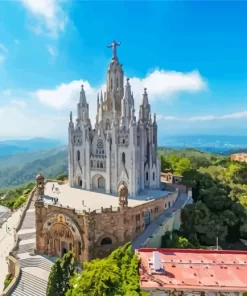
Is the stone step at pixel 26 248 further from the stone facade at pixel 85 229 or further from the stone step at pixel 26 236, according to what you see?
the stone step at pixel 26 236

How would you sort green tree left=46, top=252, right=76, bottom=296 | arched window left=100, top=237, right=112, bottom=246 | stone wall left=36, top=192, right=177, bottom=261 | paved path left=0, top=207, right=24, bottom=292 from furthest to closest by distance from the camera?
paved path left=0, top=207, right=24, bottom=292 → arched window left=100, top=237, right=112, bottom=246 → stone wall left=36, top=192, right=177, bottom=261 → green tree left=46, top=252, right=76, bottom=296

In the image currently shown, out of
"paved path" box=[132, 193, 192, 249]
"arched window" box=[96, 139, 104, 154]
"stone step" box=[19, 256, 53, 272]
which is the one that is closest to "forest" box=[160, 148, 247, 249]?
"paved path" box=[132, 193, 192, 249]

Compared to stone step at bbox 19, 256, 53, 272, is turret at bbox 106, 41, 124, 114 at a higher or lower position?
higher

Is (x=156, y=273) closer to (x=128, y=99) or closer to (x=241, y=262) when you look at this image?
(x=241, y=262)

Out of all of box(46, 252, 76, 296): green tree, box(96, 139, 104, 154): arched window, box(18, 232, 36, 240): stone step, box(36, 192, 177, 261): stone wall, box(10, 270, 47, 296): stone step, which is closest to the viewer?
box(46, 252, 76, 296): green tree

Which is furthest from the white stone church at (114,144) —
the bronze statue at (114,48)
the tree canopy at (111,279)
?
the tree canopy at (111,279)

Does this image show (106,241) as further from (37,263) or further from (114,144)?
(114,144)

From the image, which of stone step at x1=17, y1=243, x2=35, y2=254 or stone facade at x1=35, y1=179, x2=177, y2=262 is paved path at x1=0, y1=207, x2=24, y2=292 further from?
stone facade at x1=35, y1=179, x2=177, y2=262

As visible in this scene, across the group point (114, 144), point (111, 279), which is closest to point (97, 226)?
point (111, 279)

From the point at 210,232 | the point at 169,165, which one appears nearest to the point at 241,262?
the point at 210,232
